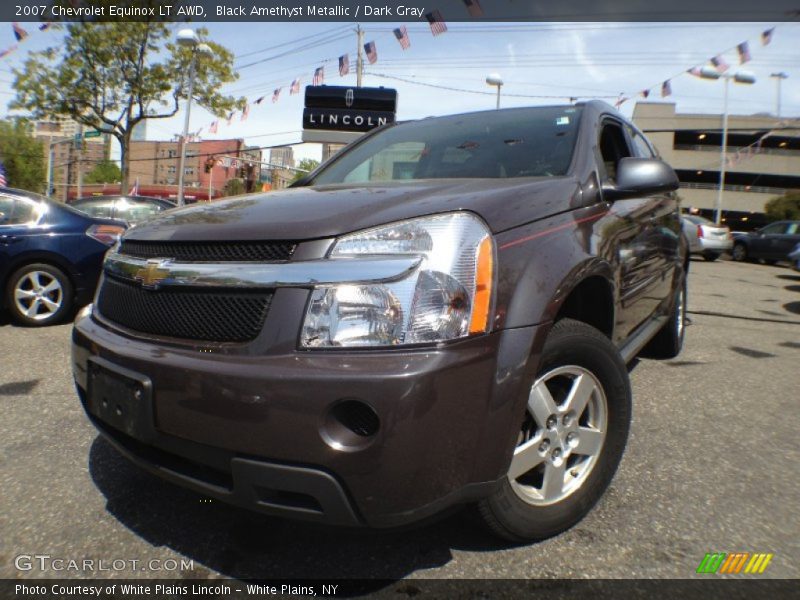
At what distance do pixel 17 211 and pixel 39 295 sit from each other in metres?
0.79

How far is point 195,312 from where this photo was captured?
1.72 meters

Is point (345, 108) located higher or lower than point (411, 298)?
higher

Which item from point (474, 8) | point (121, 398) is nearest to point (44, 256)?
point (121, 398)

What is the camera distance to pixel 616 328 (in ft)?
8.30

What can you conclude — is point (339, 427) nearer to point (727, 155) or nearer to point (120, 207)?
point (120, 207)

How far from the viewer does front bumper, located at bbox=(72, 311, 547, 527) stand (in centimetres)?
146

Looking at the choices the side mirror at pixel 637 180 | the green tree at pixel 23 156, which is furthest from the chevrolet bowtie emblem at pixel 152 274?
the green tree at pixel 23 156

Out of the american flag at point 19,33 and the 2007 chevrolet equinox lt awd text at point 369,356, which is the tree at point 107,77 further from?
the 2007 chevrolet equinox lt awd text at point 369,356

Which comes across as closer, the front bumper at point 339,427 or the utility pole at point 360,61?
the front bumper at point 339,427

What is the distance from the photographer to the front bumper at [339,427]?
1.46 metres

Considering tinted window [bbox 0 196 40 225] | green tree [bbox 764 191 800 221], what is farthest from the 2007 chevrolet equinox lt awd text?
green tree [bbox 764 191 800 221]

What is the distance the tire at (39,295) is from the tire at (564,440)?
4980mm

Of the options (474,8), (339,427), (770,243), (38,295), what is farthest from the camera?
(770,243)

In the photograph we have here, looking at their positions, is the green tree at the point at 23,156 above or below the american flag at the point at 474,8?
above
